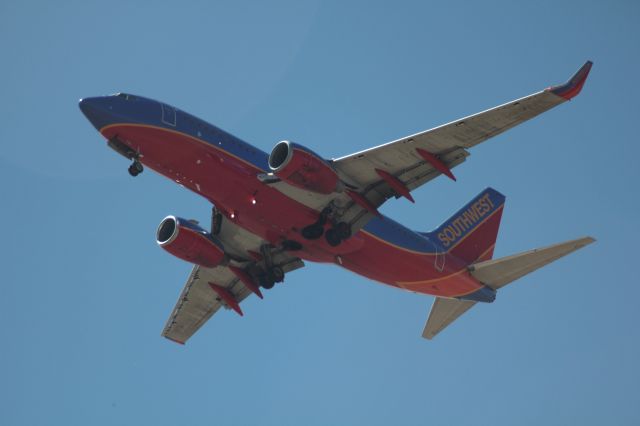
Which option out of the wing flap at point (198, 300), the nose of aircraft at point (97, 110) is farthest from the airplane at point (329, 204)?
the wing flap at point (198, 300)

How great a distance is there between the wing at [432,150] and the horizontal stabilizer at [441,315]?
8173 mm

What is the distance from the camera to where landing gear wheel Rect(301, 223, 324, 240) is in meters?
36.3

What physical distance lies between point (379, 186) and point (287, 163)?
4.78m

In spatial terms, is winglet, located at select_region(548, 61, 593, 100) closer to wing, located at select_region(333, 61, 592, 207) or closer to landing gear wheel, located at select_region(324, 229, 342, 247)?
wing, located at select_region(333, 61, 592, 207)

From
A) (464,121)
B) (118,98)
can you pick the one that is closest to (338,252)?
(464,121)

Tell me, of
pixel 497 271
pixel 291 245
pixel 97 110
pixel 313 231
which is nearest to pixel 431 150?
pixel 313 231

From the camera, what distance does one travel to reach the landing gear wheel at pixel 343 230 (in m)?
36.1

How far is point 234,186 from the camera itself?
34625 millimetres

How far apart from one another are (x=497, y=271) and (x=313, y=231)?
8779mm

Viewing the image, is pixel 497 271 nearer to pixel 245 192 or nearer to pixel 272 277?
pixel 272 277

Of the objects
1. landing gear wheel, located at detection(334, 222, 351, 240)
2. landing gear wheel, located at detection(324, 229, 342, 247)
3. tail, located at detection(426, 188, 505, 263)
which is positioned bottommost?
landing gear wheel, located at detection(324, 229, 342, 247)

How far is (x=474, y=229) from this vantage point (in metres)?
41.9

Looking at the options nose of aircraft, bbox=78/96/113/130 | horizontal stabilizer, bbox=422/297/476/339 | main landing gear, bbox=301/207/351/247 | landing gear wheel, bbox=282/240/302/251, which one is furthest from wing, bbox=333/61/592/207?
nose of aircraft, bbox=78/96/113/130

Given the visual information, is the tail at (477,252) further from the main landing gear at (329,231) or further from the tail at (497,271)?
the main landing gear at (329,231)
